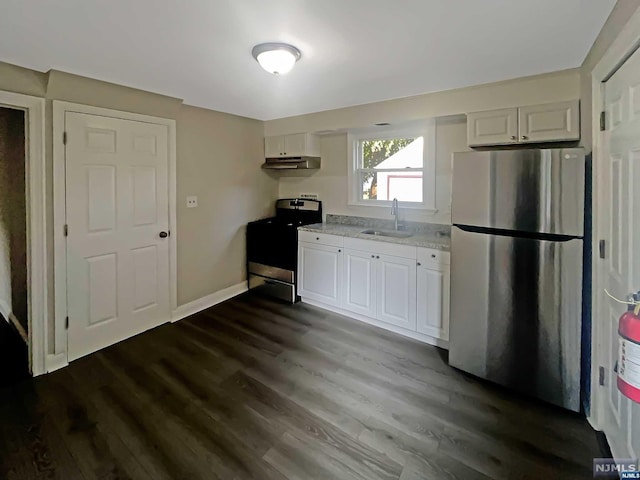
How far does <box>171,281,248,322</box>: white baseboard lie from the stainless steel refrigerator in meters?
2.67

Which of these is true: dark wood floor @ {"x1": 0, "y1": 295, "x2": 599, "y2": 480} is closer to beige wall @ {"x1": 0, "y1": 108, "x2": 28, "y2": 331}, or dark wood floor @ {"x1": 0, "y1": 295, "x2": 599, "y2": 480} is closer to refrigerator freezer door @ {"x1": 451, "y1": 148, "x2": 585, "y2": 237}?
refrigerator freezer door @ {"x1": 451, "y1": 148, "x2": 585, "y2": 237}

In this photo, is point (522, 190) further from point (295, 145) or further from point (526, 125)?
A: point (295, 145)

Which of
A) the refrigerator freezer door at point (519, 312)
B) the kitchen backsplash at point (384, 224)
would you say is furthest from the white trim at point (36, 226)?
the refrigerator freezer door at point (519, 312)

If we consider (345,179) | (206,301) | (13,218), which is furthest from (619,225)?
(13,218)

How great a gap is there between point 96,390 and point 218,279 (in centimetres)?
181

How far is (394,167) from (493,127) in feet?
3.96

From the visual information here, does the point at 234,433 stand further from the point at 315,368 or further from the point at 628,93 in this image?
the point at 628,93

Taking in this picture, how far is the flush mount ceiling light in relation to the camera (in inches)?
79.9

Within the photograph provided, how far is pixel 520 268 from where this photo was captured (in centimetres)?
220

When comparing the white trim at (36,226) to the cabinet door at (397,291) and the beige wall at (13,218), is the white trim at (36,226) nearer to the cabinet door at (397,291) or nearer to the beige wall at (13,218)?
the beige wall at (13,218)

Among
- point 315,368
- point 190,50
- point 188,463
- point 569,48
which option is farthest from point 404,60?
point 188,463

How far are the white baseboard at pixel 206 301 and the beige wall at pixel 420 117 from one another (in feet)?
4.79

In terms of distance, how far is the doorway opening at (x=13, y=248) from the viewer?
9.14 ft

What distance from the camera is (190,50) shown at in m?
2.14
